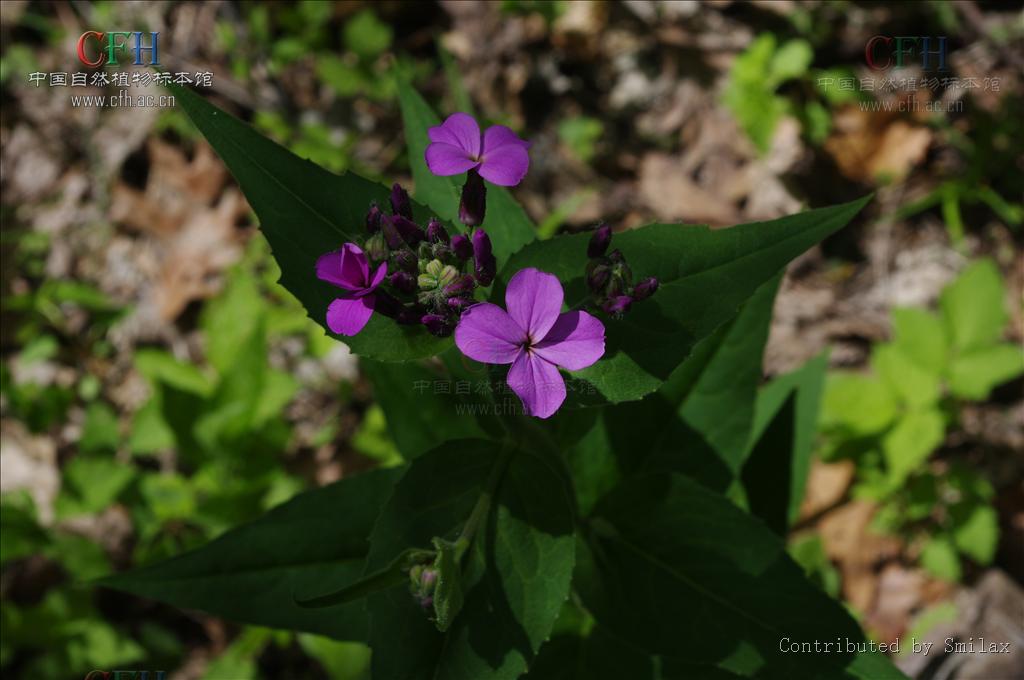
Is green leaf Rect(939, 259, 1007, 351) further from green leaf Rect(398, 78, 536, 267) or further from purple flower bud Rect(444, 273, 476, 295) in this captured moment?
purple flower bud Rect(444, 273, 476, 295)

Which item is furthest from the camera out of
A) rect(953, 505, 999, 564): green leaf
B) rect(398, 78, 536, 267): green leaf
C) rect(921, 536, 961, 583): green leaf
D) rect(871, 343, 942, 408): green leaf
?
rect(921, 536, 961, 583): green leaf

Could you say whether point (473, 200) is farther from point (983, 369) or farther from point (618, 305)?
point (983, 369)

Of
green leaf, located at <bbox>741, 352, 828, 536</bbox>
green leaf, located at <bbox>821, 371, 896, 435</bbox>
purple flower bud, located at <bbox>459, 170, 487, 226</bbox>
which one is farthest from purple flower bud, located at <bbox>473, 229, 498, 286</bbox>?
green leaf, located at <bbox>821, 371, 896, 435</bbox>

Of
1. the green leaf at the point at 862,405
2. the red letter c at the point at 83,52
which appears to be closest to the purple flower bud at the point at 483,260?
the green leaf at the point at 862,405

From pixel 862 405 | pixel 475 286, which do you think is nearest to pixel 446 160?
pixel 475 286

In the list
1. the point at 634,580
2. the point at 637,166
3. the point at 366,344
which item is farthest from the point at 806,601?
the point at 637,166
